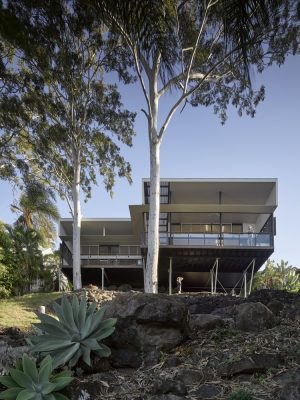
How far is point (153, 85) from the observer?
1841 cm

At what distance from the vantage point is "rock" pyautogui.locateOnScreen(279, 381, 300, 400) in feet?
16.5

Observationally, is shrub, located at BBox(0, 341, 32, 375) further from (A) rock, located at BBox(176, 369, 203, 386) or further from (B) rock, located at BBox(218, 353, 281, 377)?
(B) rock, located at BBox(218, 353, 281, 377)

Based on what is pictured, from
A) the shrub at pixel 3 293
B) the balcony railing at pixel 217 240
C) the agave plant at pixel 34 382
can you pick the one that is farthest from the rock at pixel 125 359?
the balcony railing at pixel 217 240

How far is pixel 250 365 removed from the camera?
5.81 metres

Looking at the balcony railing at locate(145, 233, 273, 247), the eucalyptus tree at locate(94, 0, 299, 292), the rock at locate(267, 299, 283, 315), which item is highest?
the eucalyptus tree at locate(94, 0, 299, 292)

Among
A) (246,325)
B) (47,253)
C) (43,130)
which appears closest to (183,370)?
(246,325)

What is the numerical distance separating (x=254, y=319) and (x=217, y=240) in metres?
19.6

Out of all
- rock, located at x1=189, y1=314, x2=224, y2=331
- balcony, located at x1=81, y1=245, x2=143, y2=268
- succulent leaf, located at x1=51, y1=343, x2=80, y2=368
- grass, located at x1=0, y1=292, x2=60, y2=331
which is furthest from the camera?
balcony, located at x1=81, y1=245, x2=143, y2=268

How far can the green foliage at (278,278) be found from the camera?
40612 mm

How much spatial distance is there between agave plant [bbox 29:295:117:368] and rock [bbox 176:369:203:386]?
3.03 feet

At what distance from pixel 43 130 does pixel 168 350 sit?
854 inches

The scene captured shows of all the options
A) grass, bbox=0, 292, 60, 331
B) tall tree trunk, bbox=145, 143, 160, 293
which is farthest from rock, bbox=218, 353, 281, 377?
tall tree trunk, bbox=145, 143, 160, 293

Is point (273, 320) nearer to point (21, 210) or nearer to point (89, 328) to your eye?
point (89, 328)

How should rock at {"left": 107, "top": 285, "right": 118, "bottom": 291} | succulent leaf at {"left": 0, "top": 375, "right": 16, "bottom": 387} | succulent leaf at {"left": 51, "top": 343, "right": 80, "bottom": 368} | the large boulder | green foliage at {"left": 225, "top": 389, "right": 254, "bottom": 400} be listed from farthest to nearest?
1. rock at {"left": 107, "top": 285, "right": 118, "bottom": 291}
2. the large boulder
3. succulent leaf at {"left": 51, "top": 343, "right": 80, "bottom": 368}
4. succulent leaf at {"left": 0, "top": 375, "right": 16, "bottom": 387}
5. green foliage at {"left": 225, "top": 389, "right": 254, "bottom": 400}
